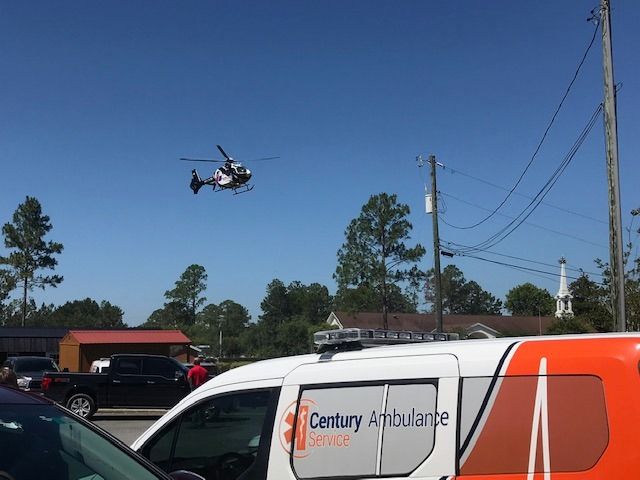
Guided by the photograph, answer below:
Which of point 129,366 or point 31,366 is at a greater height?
point 129,366

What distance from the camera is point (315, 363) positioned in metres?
3.66

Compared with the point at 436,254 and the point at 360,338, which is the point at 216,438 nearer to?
the point at 360,338

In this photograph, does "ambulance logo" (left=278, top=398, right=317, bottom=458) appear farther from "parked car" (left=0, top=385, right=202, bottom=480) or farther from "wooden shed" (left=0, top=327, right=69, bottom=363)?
"wooden shed" (left=0, top=327, right=69, bottom=363)

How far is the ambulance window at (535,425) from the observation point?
2775 millimetres

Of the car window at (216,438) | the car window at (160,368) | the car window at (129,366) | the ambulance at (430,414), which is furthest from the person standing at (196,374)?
the ambulance at (430,414)

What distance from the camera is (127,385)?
63.8 ft

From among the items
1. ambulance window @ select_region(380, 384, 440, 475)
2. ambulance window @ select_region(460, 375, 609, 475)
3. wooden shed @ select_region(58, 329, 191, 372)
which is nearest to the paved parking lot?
ambulance window @ select_region(380, 384, 440, 475)

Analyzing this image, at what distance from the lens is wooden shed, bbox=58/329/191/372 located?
38.2m

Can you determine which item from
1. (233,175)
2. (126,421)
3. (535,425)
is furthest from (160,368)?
(535,425)

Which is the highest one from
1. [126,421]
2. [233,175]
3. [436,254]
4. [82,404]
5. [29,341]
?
[233,175]

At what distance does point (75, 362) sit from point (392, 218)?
26.1m

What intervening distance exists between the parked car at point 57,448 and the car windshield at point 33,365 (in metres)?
21.4

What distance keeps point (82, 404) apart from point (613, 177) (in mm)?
15240

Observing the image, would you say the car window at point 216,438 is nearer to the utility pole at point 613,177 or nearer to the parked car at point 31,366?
the utility pole at point 613,177
